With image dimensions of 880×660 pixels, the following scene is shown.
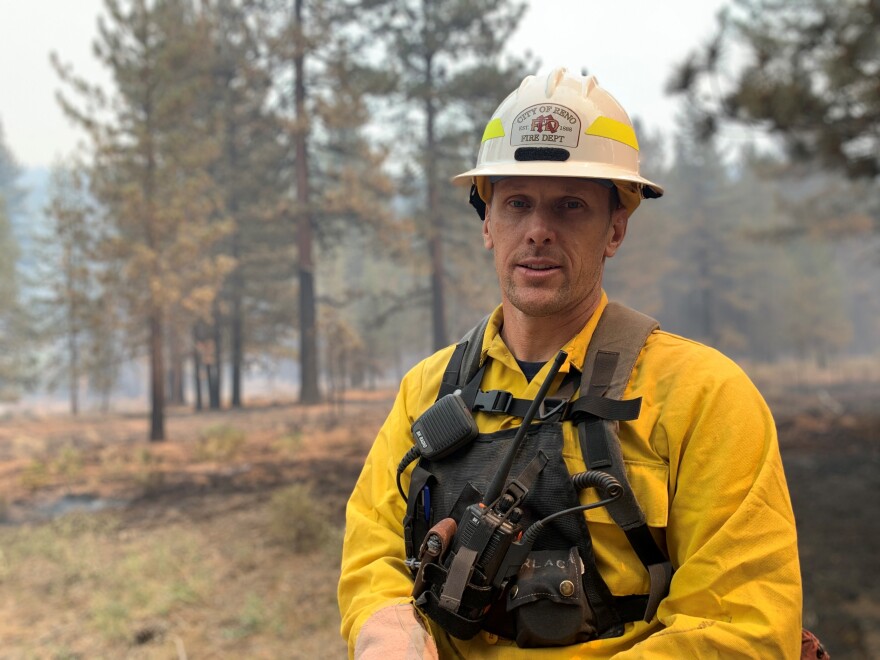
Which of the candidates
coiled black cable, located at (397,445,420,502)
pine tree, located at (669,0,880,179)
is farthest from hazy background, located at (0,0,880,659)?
coiled black cable, located at (397,445,420,502)

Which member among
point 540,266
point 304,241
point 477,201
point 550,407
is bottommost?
point 550,407

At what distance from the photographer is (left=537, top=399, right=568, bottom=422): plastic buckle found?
1670 millimetres

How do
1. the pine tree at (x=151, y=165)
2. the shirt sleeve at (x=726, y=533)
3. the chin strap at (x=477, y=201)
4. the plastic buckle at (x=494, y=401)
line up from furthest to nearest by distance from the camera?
the pine tree at (x=151, y=165)
the chin strap at (x=477, y=201)
the plastic buckle at (x=494, y=401)
the shirt sleeve at (x=726, y=533)

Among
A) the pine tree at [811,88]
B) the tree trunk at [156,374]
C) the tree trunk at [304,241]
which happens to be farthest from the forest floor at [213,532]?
the pine tree at [811,88]

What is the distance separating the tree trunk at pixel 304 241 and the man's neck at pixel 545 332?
27.0 feet

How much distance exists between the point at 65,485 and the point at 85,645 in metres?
3.30

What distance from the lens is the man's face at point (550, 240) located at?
5.91 feet

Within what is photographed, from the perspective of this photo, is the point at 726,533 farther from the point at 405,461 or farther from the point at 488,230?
the point at 488,230

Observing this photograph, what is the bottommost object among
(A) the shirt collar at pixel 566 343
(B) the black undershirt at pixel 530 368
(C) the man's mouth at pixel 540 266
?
(B) the black undershirt at pixel 530 368

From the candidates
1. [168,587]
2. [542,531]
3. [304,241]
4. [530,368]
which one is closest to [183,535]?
[168,587]

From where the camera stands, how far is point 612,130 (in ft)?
6.09

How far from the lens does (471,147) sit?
1016 cm

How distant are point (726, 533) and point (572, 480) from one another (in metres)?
0.34

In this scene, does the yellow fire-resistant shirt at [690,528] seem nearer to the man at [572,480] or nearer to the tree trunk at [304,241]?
the man at [572,480]
